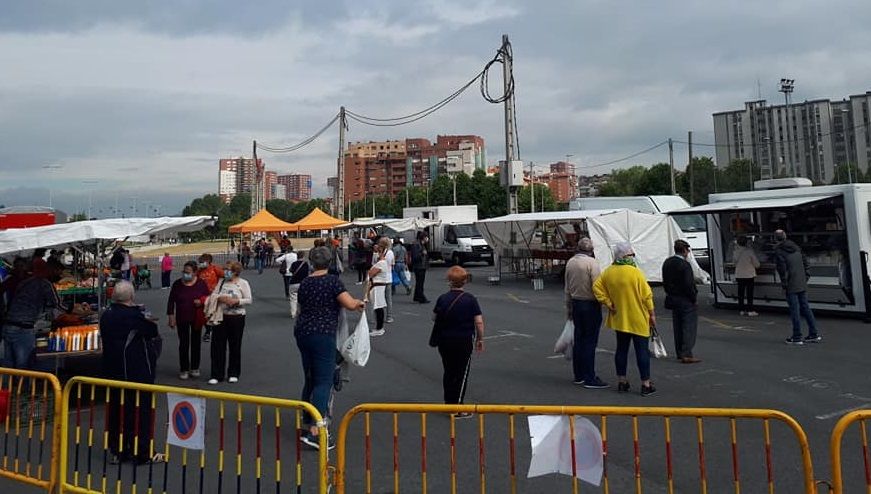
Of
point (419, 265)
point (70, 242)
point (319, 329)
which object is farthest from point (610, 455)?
point (419, 265)

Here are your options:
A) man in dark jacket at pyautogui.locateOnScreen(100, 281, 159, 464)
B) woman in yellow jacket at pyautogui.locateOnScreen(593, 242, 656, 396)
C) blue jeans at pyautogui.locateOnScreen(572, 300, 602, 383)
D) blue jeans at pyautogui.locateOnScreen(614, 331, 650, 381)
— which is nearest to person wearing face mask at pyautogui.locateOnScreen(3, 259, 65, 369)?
man in dark jacket at pyautogui.locateOnScreen(100, 281, 159, 464)

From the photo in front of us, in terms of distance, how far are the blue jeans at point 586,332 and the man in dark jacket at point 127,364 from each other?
4828mm

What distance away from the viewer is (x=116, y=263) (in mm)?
19875

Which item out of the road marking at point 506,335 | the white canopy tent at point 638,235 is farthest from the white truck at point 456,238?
the road marking at point 506,335

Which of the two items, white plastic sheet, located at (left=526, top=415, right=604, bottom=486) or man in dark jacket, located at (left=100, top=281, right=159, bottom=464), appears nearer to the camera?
white plastic sheet, located at (left=526, top=415, right=604, bottom=486)

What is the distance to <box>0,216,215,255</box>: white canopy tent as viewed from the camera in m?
7.17

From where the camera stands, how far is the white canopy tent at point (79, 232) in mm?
7166

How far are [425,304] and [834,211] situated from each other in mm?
9462

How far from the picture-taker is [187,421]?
411 cm

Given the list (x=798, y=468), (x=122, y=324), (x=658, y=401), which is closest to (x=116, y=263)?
(x=122, y=324)

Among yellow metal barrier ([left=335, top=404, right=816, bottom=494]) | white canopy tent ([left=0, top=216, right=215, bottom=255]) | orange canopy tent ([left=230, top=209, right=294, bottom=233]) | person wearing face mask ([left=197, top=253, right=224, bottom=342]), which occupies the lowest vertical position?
yellow metal barrier ([left=335, top=404, right=816, bottom=494])

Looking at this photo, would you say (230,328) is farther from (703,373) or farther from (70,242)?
(703,373)

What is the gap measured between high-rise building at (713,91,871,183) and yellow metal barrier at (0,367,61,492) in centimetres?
8508

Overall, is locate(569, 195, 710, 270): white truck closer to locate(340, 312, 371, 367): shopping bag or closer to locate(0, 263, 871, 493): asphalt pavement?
locate(0, 263, 871, 493): asphalt pavement
